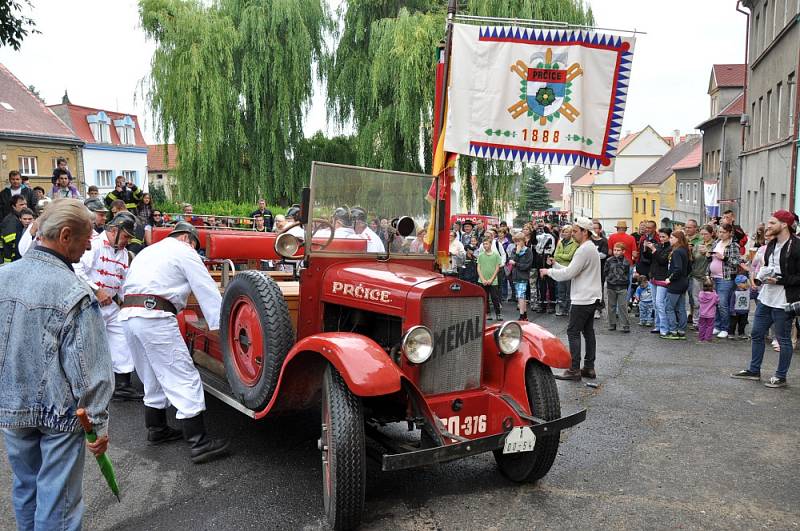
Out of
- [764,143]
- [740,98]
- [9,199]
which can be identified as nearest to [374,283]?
[9,199]

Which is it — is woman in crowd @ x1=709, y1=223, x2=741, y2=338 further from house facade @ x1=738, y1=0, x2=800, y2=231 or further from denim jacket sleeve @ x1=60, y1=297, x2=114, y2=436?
→ house facade @ x1=738, y1=0, x2=800, y2=231

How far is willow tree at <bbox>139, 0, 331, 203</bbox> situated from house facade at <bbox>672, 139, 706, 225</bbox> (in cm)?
2889

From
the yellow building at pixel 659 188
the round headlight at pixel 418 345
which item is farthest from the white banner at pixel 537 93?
the yellow building at pixel 659 188

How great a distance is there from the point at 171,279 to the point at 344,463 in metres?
2.22

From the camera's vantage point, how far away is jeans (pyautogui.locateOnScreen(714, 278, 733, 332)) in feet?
31.8

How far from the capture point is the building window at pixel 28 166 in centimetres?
3188

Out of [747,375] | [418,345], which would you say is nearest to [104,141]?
[747,375]

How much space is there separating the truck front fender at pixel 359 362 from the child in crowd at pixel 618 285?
717cm

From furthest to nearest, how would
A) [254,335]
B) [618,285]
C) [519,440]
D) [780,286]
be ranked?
[618,285]
[780,286]
[254,335]
[519,440]

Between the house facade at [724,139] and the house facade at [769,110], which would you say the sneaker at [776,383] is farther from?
the house facade at [724,139]

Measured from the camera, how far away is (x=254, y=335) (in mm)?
4793

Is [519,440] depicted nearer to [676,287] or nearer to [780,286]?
[780,286]

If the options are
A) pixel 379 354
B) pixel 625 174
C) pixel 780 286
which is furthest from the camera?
pixel 625 174

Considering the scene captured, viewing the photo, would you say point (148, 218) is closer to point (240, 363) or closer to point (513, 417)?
point (240, 363)
